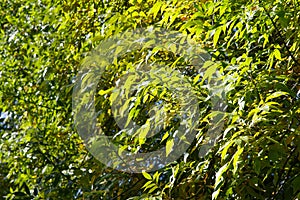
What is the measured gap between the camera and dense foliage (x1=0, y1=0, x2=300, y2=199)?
1425 millimetres

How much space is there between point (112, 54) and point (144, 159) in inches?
15.5

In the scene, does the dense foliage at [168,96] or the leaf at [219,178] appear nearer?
the leaf at [219,178]

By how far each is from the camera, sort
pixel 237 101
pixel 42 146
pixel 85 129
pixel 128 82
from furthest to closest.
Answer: pixel 42 146
pixel 85 129
pixel 128 82
pixel 237 101

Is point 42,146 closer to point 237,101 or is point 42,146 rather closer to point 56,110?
point 56,110

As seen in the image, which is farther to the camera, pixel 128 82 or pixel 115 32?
pixel 115 32

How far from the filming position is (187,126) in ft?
5.29

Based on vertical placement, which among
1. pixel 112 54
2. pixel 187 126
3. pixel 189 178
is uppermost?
pixel 112 54

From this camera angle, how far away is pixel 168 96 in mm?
1658

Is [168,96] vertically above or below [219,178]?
above

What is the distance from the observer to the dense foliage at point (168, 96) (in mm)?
1425

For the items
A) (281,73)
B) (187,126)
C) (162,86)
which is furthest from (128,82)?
(281,73)

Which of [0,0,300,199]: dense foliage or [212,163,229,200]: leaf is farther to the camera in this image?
[0,0,300,199]: dense foliage

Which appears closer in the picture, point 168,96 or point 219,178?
point 219,178

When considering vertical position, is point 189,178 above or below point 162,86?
below
